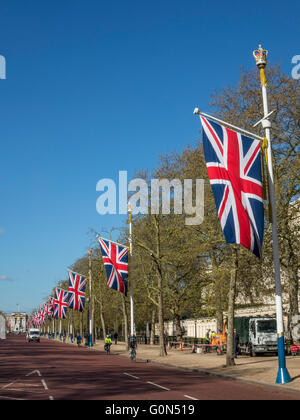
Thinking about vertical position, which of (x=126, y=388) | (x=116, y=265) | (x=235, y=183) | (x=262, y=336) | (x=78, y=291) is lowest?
(x=126, y=388)

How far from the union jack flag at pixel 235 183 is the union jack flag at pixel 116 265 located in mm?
24665

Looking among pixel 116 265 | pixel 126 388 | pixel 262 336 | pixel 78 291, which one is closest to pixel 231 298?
pixel 126 388

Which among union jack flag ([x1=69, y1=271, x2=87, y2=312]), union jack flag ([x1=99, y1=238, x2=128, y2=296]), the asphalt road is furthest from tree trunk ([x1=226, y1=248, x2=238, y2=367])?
union jack flag ([x1=69, y1=271, x2=87, y2=312])

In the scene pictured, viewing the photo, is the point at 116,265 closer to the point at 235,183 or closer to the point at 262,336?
the point at 262,336

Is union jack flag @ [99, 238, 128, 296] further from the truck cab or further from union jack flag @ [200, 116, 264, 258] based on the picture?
union jack flag @ [200, 116, 264, 258]

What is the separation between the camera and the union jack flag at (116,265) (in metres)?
42.4

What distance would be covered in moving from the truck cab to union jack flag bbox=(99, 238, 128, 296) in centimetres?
988

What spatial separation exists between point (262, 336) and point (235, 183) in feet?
80.2

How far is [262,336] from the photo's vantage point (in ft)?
132

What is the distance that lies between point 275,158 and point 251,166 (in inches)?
641
